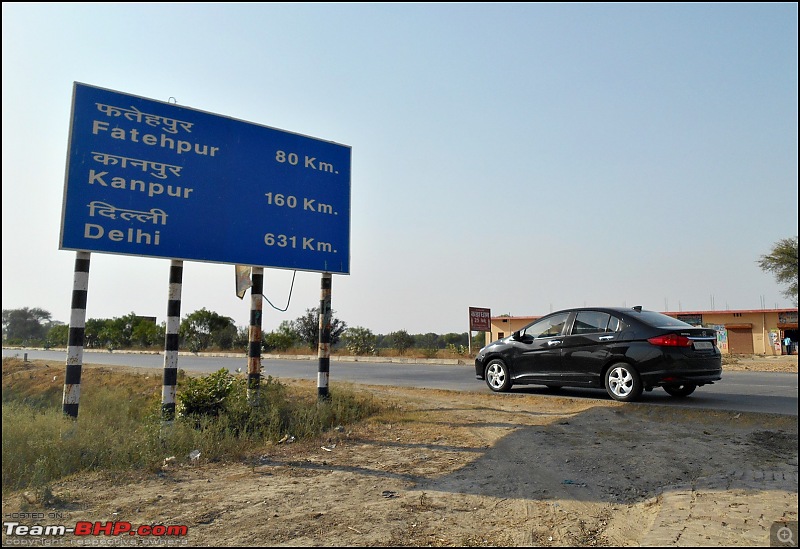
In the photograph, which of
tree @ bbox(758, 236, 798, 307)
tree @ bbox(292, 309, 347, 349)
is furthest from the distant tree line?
tree @ bbox(758, 236, 798, 307)

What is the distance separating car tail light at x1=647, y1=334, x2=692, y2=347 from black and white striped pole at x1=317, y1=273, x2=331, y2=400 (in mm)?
5453

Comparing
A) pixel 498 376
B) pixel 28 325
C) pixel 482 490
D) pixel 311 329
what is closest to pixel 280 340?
pixel 311 329

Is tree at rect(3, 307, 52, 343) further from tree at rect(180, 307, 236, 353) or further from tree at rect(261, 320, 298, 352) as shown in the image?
tree at rect(261, 320, 298, 352)

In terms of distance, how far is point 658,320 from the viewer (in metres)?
9.51

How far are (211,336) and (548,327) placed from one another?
42377mm

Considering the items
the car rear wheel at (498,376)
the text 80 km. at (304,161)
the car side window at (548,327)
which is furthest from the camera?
the car rear wheel at (498,376)

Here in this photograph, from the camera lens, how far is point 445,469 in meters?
5.52

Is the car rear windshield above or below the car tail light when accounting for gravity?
above

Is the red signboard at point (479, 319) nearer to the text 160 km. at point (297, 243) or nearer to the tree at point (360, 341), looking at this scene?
the tree at point (360, 341)

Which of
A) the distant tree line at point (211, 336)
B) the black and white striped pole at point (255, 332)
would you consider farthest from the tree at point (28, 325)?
A: the black and white striped pole at point (255, 332)

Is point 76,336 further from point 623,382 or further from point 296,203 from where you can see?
point 623,382

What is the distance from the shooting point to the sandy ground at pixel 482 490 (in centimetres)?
375

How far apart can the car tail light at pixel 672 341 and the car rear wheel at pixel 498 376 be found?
3229 mm

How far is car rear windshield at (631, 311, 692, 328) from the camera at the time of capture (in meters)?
9.25
